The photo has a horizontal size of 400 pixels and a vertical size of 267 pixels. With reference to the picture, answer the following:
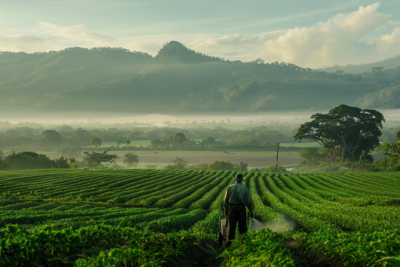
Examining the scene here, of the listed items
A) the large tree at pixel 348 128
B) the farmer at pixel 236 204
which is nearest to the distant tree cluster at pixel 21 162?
the large tree at pixel 348 128

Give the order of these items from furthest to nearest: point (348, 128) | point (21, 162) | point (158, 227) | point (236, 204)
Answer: point (21, 162) < point (348, 128) < point (158, 227) < point (236, 204)

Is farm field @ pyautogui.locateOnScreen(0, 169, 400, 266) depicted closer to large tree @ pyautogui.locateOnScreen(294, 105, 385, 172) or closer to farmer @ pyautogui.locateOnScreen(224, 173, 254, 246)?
farmer @ pyautogui.locateOnScreen(224, 173, 254, 246)

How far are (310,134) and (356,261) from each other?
98.6 m

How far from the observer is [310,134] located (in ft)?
332

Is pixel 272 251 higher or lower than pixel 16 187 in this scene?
higher

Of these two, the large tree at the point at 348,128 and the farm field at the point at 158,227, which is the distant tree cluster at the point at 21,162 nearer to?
the farm field at the point at 158,227

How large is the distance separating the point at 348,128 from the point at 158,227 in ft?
319

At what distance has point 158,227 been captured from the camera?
692 inches

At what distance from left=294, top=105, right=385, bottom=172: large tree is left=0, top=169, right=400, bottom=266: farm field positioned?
1854 inches

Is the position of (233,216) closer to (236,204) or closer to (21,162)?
(236,204)

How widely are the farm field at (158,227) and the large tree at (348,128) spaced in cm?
4710

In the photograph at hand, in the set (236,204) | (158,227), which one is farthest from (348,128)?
(236,204)

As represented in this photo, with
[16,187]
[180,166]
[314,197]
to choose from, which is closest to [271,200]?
[314,197]

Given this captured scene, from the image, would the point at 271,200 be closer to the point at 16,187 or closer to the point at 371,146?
the point at 16,187
